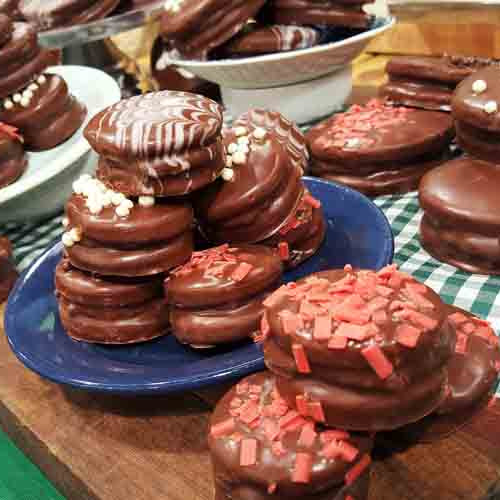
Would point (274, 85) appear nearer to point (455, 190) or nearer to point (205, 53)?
point (205, 53)

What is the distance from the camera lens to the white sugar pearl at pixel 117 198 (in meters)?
1.21

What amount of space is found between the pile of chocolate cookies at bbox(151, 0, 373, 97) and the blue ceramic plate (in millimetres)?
696

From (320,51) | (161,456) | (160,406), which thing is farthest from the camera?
(320,51)

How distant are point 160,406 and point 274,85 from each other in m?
1.35

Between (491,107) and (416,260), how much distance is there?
37 centimetres

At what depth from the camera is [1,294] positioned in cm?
167

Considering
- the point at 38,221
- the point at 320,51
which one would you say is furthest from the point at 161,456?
the point at 320,51

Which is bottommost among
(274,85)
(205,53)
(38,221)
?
(38,221)

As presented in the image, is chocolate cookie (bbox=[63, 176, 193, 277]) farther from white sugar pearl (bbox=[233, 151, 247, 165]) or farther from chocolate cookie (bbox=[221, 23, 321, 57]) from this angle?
chocolate cookie (bbox=[221, 23, 321, 57])

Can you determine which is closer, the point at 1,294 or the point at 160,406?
the point at 160,406

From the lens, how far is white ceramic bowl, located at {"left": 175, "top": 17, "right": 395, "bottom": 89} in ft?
6.70

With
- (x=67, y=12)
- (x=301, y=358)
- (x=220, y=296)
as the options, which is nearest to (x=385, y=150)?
(x=220, y=296)

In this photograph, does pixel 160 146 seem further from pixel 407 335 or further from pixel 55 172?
pixel 55 172

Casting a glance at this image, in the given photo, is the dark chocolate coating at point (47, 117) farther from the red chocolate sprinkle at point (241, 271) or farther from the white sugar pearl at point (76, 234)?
the red chocolate sprinkle at point (241, 271)
